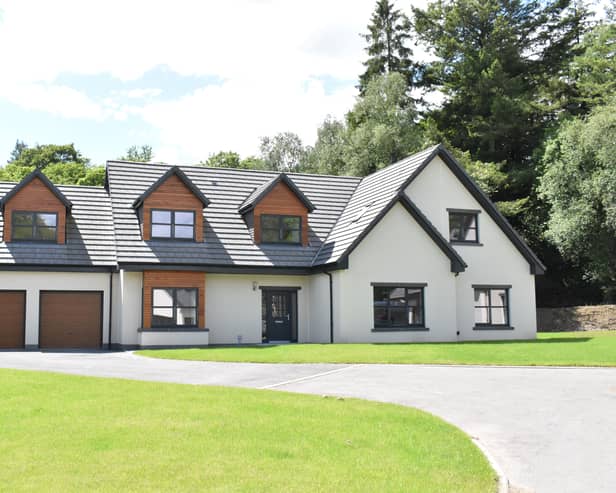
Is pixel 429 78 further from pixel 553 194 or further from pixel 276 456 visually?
pixel 276 456

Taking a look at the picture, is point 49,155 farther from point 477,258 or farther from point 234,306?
point 477,258

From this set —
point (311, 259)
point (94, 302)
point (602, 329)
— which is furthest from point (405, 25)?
point (94, 302)

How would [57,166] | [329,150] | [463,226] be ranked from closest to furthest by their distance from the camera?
[463,226] < [329,150] < [57,166]

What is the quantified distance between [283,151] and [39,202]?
4298 cm

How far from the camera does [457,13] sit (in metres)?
53.5

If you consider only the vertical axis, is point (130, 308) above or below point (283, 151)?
below

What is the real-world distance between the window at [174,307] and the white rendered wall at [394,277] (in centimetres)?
530

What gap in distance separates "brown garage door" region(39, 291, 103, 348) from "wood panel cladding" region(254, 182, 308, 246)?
22.1 feet

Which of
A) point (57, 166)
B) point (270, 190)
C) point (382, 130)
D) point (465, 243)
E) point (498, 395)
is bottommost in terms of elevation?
point (498, 395)

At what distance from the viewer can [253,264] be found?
90.9ft

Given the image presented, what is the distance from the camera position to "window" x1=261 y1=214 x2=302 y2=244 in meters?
29.4

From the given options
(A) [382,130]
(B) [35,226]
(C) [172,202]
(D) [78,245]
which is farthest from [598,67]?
(B) [35,226]

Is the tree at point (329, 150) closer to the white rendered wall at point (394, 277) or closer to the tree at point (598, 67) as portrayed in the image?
the tree at point (598, 67)

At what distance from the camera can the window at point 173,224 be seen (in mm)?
27500
